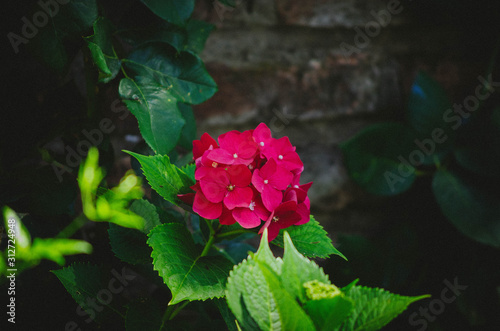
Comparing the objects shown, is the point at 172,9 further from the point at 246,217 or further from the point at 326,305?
the point at 326,305

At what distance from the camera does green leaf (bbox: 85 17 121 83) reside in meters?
0.47

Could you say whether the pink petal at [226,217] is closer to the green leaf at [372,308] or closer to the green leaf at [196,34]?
the green leaf at [372,308]

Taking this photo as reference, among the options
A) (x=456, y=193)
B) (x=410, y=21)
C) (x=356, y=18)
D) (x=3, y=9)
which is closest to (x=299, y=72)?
(x=356, y=18)

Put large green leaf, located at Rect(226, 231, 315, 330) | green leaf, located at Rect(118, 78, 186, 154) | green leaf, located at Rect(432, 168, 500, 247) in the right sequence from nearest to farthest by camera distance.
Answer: large green leaf, located at Rect(226, 231, 315, 330)
green leaf, located at Rect(118, 78, 186, 154)
green leaf, located at Rect(432, 168, 500, 247)

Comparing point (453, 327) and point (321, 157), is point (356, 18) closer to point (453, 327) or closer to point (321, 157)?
point (321, 157)

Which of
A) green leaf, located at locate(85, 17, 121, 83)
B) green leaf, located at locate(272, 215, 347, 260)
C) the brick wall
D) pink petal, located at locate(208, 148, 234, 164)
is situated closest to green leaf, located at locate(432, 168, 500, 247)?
the brick wall

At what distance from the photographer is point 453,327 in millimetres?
921

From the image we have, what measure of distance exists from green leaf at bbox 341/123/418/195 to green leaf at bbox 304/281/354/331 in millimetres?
618

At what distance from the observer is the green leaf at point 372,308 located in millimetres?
296

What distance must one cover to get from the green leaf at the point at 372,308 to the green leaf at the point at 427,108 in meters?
0.70

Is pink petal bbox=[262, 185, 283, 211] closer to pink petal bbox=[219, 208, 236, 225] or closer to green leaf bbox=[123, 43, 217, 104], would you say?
pink petal bbox=[219, 208, 236, 225]

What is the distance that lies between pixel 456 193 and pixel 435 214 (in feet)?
0.40

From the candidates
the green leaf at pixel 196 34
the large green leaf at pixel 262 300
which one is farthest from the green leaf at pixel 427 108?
the large green leaf at pixel 262 300

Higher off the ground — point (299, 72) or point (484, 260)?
point (299, 72)
